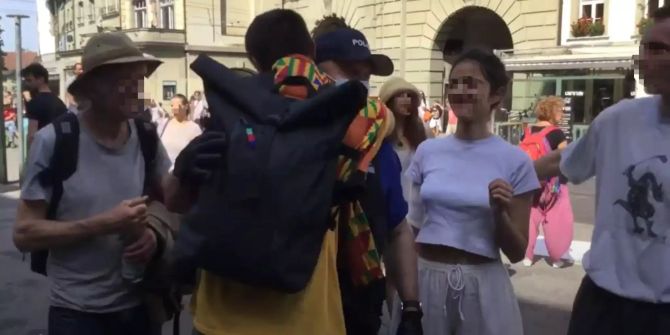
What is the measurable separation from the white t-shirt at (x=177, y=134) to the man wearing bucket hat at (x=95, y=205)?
564 cm

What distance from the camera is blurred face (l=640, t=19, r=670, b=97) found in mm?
2545

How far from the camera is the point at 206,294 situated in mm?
2168

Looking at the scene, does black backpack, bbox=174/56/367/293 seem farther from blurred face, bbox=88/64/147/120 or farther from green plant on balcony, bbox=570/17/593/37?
green plant on balcony, bbox=570/17/593/37

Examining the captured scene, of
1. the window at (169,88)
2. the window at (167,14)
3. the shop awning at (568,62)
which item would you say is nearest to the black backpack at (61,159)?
the shop awning at (568,62)

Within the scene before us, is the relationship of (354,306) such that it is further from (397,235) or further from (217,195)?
(217,195)

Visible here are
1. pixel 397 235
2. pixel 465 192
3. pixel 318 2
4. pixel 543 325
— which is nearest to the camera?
pixel 397 235

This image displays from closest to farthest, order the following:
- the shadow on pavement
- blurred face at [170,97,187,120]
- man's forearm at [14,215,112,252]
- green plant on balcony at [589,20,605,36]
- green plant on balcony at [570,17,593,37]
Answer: man's forearm at [14,215,112,252], the shadow on pavement, blurred face at [170,97,187,120], green plant on balcony at [589,20,605,36], green plant on balcony at [570,17,593,37]

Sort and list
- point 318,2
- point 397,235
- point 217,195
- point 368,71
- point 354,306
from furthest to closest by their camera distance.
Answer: point 318,2, point 368,71, point 397,235, point 354,306, point 217,195

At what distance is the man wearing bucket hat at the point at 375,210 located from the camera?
2.27 meters

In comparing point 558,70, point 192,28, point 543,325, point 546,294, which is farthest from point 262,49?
point 192,28

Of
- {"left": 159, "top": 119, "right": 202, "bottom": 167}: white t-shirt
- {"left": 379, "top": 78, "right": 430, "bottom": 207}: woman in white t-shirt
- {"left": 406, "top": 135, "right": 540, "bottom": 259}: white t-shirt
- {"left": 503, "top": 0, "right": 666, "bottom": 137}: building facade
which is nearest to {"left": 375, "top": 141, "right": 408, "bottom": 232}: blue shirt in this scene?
{"left": 406, "top": 135, "right": 540, "bottom": 259}: white t-shirt

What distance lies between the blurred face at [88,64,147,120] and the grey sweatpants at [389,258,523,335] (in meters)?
1.29

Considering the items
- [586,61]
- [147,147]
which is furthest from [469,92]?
[586,61]

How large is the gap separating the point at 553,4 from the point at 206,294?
2132 cm
